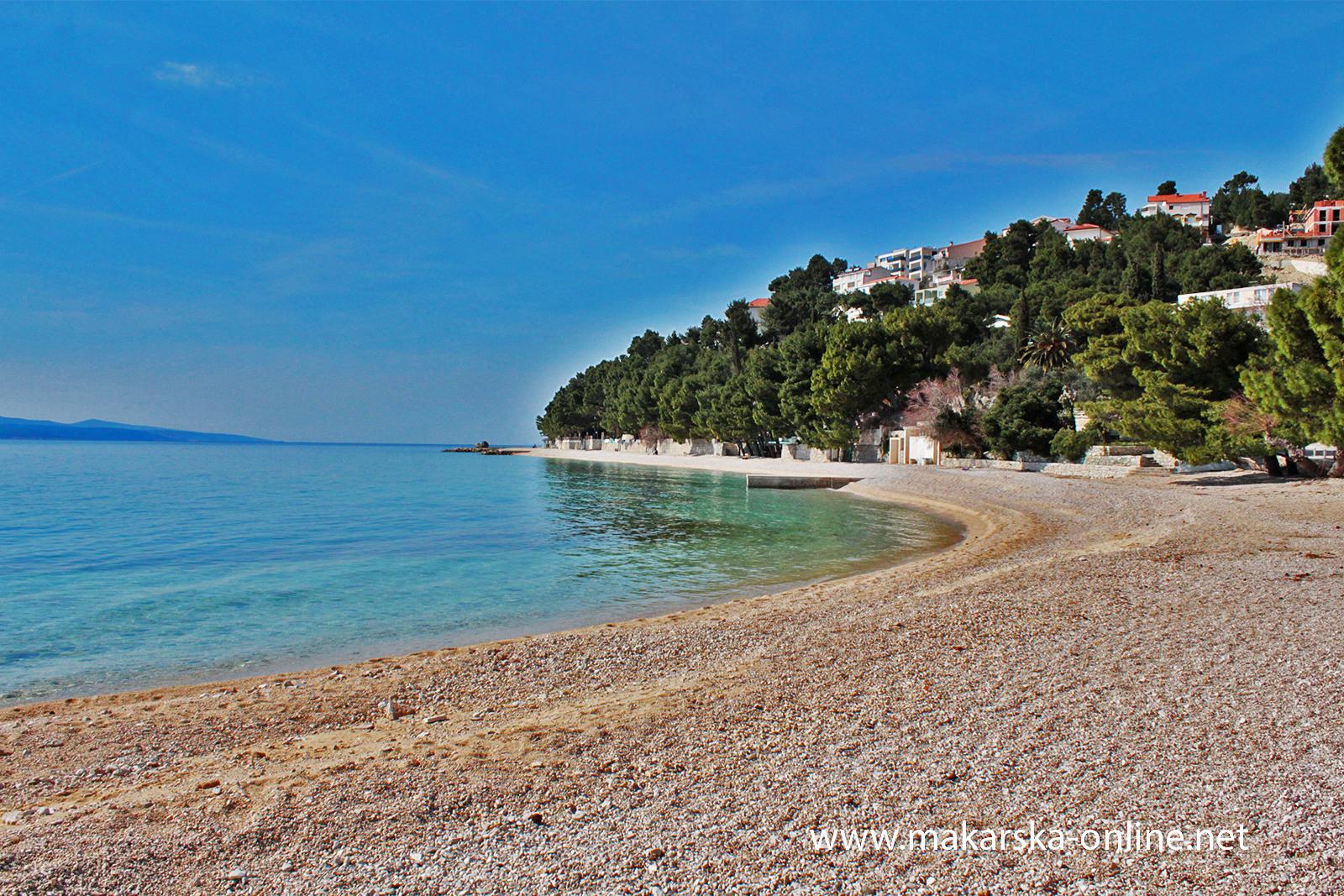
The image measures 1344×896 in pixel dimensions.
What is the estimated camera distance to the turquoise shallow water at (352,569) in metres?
10.1

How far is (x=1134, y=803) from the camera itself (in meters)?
3.88

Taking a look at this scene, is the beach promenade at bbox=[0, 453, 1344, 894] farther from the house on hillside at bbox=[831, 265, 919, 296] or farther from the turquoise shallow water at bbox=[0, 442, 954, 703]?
the house on hillside at bbox=[831, 265, 919, 296]

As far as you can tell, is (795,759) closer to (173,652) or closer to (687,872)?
(687,872)

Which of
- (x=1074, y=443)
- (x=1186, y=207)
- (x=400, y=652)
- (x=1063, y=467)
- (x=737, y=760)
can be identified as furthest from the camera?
(x=1186, y=207)

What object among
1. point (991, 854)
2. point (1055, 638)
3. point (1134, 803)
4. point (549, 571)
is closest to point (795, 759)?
point (991, 854)

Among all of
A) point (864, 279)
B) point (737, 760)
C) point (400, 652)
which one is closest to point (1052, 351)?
point (400, 652)

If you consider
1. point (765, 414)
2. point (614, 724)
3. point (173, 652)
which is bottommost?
point (173, 652)

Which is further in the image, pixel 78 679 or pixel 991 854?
pixel 78 679

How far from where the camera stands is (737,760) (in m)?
4.69

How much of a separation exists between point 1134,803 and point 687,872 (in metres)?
2.30

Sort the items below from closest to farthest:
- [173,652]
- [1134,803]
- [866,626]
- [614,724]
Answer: [1134,803]
[614,724]
[866,626]
[173,652]

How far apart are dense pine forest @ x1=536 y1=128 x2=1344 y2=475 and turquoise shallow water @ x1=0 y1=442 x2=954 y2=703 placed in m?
10.9

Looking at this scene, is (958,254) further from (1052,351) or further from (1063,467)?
(1063,467)

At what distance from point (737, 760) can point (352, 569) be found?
1394cm
